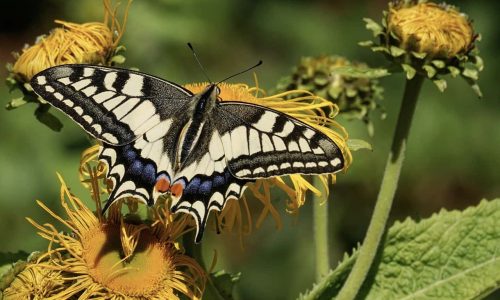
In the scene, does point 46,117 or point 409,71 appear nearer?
point 409,71

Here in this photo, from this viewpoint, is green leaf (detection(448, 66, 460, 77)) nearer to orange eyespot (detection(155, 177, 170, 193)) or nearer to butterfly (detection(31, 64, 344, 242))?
butterfly (detection(31, 64, 344, 242))

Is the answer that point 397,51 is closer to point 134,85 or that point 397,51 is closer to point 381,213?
point 381,213

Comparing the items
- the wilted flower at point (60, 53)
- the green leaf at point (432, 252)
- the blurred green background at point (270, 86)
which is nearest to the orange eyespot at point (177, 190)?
the wilted flower at point (60, 53)

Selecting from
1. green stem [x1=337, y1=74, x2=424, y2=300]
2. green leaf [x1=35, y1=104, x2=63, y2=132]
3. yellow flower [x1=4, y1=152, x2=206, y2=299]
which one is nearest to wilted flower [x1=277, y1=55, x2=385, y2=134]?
green stem [x1=337, y1=74, x2=424, y2=300]

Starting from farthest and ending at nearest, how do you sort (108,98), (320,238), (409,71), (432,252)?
(320,238), (432,252), (409,71), (108,98)

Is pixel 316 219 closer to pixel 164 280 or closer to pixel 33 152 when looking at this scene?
pixel 164 280

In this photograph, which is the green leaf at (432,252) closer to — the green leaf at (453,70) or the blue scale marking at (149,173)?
the green leaf at (453,70)

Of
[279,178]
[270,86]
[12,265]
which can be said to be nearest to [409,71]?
[279,178]
